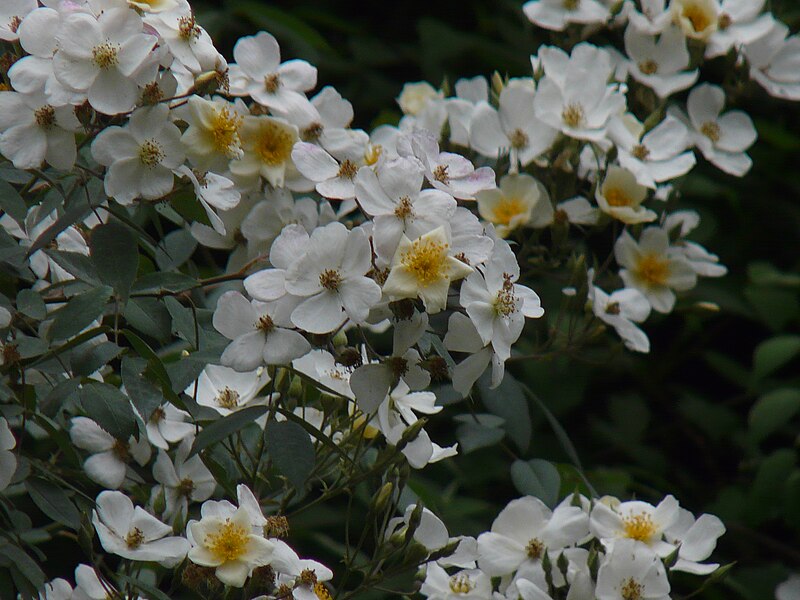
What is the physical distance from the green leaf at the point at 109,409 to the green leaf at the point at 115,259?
0.28 ft

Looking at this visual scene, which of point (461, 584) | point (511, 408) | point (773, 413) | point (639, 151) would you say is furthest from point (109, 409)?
point (773, 413)

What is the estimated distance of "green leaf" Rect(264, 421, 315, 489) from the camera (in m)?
0.82

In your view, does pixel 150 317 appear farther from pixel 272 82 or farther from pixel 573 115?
pixel 573 115

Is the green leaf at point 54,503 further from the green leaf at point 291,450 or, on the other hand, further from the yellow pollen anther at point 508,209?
the yellow pollen anther at point 508,209

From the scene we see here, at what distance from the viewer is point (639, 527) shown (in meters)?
0.97

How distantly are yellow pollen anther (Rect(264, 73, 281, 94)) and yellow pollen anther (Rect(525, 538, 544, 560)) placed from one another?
0.49 m

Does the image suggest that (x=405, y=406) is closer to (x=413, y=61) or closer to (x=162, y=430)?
(x=162, y=430)

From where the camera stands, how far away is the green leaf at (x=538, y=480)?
1.10 m

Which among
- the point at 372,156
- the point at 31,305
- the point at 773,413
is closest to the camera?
the point at 31,305

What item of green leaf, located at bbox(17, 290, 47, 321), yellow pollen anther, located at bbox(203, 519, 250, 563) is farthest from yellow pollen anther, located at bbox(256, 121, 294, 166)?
yellow pollen anther, located at bbox(203, 519, 250, 563)

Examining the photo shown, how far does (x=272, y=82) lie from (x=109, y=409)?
38 centimetres

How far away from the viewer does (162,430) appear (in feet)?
3.17

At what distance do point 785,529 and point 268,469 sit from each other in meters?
1.33

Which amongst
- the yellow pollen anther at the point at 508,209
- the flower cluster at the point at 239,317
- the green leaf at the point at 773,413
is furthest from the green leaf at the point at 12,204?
the green leaf at the point at 773,413
